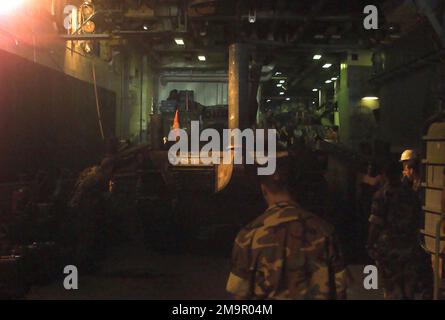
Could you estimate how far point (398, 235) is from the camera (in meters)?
5.73

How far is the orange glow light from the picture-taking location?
7.94 meters

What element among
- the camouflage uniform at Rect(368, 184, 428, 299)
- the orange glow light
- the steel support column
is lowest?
the camouflage uniform at Rect(368, 184, 428, 299)

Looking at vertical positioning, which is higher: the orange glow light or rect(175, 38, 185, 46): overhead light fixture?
rect(175, 38, 185, 46): overhead light fixture

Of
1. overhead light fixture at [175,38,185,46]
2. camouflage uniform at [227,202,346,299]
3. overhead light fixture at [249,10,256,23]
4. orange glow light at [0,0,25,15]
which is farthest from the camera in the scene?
overhead light fixture at [175,38,185,46]

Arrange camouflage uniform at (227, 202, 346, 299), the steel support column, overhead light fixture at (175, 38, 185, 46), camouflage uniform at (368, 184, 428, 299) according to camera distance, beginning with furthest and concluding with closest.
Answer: overhead light fixture at (175, 38, 185, 46), the steel support column, camouflage uniform at (368, 184, 428, 299), camouflage uniform at (227, 202, 346, 299)

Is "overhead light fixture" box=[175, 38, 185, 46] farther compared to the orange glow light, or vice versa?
"overhead light fixture" box=[175, 38, 185, 46]

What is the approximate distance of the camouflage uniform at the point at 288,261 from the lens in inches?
111

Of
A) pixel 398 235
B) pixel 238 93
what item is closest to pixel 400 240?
pixel 398 235

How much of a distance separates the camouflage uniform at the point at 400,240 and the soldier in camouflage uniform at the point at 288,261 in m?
3.09

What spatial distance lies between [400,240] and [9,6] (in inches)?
266

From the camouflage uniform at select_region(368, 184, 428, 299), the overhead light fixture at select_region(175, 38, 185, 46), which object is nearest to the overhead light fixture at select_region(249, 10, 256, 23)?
the overhead light fixture at select_region(175, 38, 185, 46)

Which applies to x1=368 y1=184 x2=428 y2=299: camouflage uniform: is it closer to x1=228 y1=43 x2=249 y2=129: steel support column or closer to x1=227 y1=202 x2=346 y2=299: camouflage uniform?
x1=227 y1=202 x2=346 y2=299: camouflage uniform

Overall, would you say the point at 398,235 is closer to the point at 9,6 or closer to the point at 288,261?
the point at 288,261
